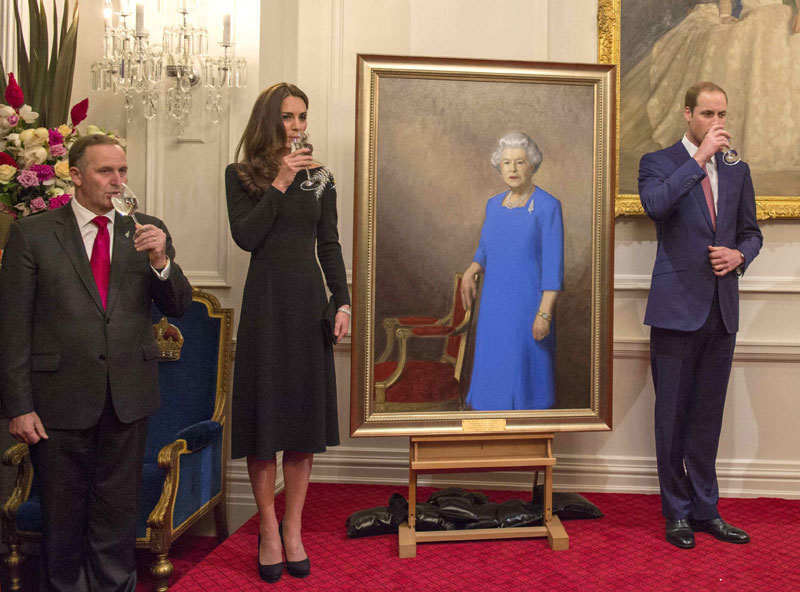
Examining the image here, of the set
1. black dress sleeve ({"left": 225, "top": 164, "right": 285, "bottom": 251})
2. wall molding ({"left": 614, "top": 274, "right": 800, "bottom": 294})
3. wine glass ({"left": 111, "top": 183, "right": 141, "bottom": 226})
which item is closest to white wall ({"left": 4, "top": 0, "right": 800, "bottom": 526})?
wall molding ({"left": 614, "top": 274, "right": 800, "bottom": 294})

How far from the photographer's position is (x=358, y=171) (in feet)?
10.6

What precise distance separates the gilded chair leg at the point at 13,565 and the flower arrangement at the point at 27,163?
128cm

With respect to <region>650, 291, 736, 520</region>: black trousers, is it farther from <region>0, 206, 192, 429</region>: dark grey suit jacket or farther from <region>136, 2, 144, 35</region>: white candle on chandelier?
<region>136, 2, 144, 35</region>: white candle on chandelier

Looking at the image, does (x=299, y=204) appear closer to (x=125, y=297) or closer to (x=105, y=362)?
(x=125, y=297)

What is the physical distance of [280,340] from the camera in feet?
9.62

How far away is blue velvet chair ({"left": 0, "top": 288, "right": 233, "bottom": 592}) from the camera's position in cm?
292

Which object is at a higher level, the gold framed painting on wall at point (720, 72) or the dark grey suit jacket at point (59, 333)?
the gold framed painting on wall at point (720, 72)

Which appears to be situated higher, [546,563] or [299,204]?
[299,204]

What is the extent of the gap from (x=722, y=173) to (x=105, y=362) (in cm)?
268

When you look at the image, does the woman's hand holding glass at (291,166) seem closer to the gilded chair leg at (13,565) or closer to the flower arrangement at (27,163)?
the flower arrangement at (27,163)

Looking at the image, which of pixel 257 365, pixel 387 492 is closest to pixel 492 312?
pixel 257 365

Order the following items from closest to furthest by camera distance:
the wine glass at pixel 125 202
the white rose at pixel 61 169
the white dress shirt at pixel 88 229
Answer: the wine glass at pixel 125 202
the white dress shirt at pixel 88 229
the white rose at pixel 61 169

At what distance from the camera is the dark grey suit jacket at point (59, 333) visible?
2.39 m

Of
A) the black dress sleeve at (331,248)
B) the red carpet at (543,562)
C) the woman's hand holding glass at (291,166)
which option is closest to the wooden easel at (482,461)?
the red carpet at (543,562)
